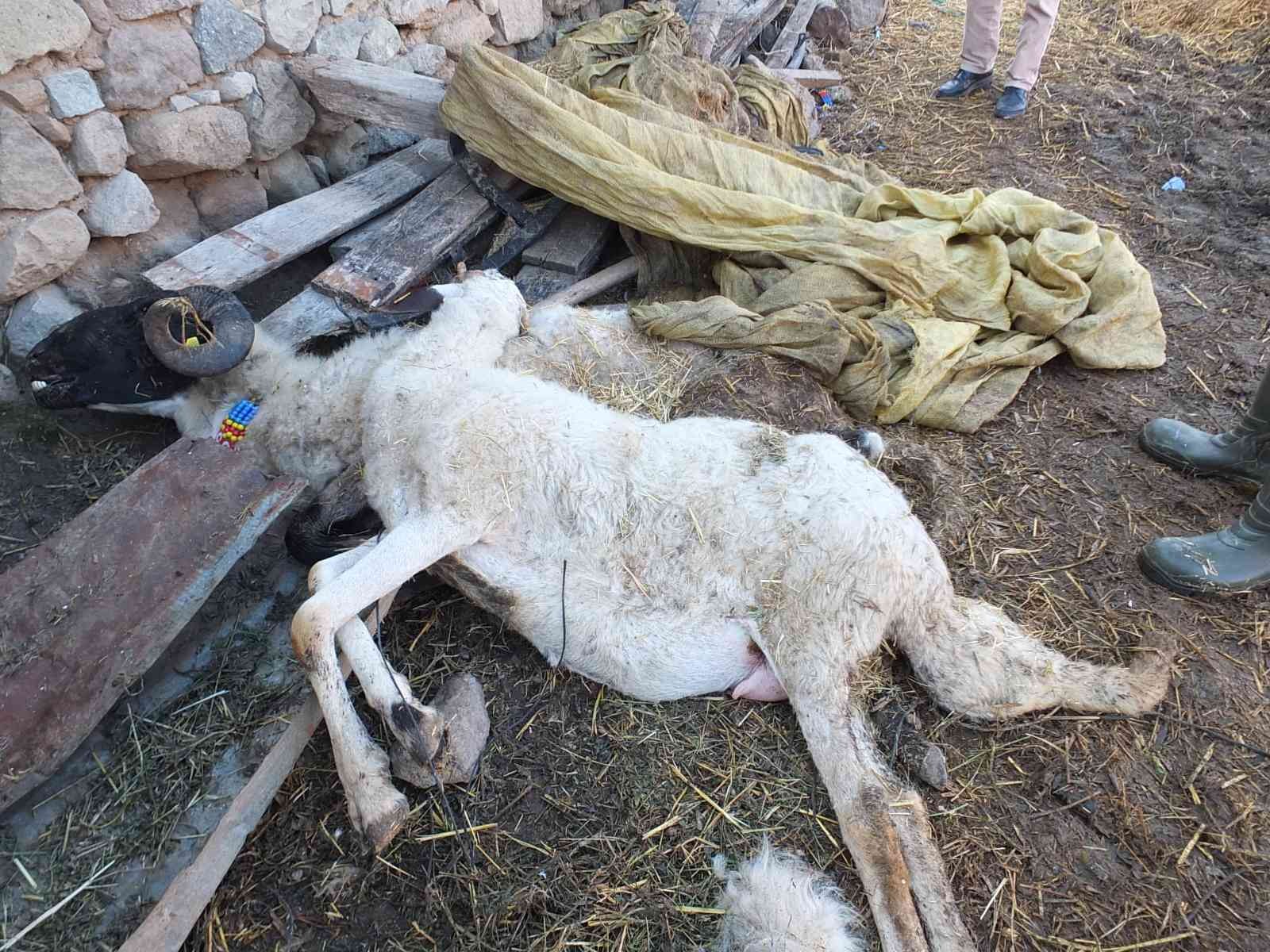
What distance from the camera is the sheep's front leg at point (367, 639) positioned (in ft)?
7.89

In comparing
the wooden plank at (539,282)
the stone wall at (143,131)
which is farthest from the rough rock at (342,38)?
the wooden plank at (539,282)

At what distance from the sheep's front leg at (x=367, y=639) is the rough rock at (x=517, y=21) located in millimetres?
4505

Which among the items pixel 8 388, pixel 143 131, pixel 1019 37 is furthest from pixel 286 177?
pixel 1019 37

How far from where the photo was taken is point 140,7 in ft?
11.5

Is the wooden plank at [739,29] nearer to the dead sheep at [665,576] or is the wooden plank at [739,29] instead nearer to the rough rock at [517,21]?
the rough rock at [517,21]

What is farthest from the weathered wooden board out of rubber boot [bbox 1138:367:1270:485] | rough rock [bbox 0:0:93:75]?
rubber boot [bbox 1138:367:1270:485]

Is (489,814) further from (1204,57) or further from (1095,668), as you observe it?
(1204,57)

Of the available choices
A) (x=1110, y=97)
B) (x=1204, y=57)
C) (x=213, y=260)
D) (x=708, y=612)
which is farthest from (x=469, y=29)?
(x=1204, y=57)

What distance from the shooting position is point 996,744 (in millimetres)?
2662

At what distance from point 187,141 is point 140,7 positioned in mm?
578

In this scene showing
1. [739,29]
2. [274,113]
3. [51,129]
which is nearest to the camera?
[51,129]

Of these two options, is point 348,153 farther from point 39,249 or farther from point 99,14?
point 39,249

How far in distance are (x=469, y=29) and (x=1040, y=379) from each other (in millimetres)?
4495

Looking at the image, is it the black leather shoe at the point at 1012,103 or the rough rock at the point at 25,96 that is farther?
the black leather shoe at the point at 1012,103
